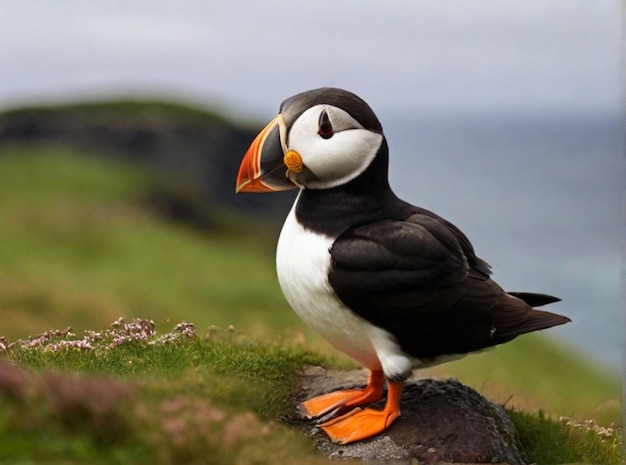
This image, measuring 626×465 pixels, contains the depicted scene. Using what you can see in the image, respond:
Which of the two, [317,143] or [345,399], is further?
[345,399]

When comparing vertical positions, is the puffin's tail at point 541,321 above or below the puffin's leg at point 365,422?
above

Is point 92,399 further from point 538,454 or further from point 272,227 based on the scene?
point 272,227

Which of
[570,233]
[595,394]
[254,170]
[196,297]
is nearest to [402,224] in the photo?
[254,170]

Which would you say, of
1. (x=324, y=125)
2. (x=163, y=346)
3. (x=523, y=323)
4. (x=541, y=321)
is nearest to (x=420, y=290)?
(x=523, y=323)

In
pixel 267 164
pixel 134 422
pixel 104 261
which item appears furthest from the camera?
pixel 104 261

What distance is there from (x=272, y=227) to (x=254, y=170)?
36169mm

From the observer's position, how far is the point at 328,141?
6797 mm

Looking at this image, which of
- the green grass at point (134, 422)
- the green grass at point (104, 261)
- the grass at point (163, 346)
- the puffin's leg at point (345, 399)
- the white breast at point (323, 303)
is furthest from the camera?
the green grass at point (104, 261)

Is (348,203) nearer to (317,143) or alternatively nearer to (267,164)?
(317,143)

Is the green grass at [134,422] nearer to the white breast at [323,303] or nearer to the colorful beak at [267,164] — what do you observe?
the white breast at [323,303]

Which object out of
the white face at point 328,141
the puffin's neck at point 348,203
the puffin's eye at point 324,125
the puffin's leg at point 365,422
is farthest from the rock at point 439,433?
the puffin's eye at point 324,125

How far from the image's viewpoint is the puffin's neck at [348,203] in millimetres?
6922

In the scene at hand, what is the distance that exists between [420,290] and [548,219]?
114 m

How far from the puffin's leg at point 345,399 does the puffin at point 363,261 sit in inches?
10.6
